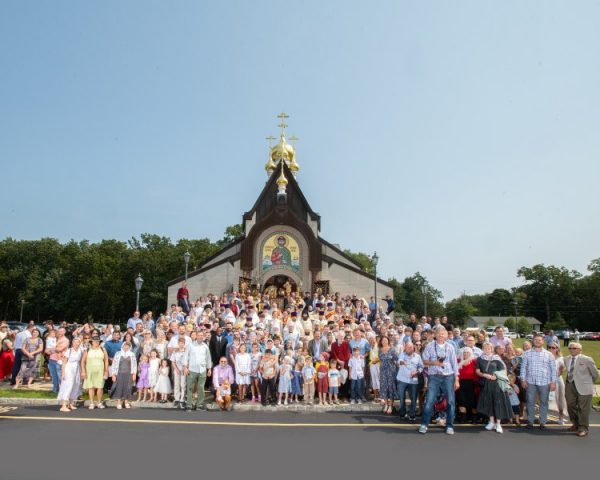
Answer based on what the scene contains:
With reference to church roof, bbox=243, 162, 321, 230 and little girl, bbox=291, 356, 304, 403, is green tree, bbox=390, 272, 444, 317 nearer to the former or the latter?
church roof, bbox=243, 162, 321, 230

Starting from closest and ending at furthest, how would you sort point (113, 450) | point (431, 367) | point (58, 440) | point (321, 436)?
point (113, 450)
point (58, 440)
point (321, 436)
point (431, 367)

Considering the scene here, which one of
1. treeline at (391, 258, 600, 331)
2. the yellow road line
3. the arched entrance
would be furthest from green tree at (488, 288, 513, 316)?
the yellow road line

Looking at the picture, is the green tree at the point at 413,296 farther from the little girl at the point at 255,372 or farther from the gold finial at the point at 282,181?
the little girl at the point at 255,372

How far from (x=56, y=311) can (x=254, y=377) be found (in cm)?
6625

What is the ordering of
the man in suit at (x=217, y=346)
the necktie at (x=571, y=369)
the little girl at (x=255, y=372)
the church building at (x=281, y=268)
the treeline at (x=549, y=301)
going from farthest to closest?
the treeline at (x=549, y=301)
the church building at (x=281, y=268)
the man in suit at (x=217, y=346)
the little girl at (x=255, y=372)
the necktie at (x=571, y=369)

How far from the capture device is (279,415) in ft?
35.1

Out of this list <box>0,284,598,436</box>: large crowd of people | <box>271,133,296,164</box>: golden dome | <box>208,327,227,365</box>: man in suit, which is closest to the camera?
<box>0,284,598,436</box>: large crowd of people

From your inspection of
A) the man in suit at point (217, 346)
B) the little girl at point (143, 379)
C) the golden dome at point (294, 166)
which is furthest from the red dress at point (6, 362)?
the golden dome at point (294, 166)

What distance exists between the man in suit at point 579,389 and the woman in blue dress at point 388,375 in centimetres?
358

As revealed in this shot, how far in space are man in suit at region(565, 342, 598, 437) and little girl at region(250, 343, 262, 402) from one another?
6959 mm

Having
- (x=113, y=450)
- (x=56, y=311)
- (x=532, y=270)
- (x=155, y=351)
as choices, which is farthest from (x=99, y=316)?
(x=532, y=270)

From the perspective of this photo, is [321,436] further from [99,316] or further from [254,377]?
[99,316]

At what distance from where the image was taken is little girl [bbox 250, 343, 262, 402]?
11.8m

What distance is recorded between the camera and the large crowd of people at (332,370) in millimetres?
9492
